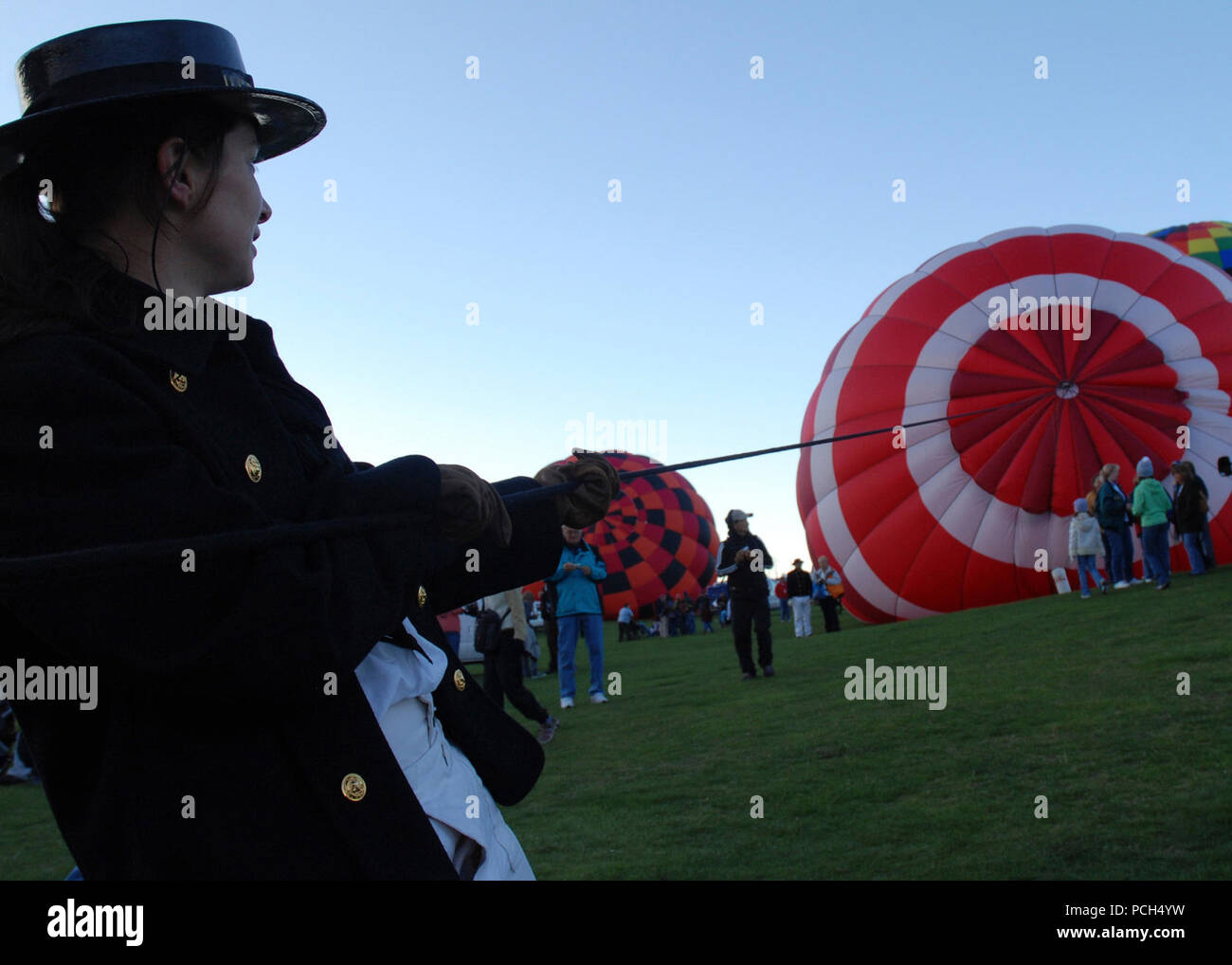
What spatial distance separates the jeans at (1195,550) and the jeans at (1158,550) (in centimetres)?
56

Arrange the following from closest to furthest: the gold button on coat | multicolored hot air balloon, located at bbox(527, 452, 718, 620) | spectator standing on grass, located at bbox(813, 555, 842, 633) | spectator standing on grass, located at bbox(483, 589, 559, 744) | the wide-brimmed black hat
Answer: the gold button on coat
the wide-brimmed black hat
spectator standing on grass, located at bbox(483, 589, 559, 744)
spectator standing on grass, located at bbox(813, 555, 842, 633)
multicolored hot air balloon, located at bbox(527, 452, 718, 620)

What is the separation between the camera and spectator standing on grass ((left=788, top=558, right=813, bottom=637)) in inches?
661

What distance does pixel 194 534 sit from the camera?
1269mm

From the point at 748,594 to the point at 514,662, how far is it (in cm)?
264

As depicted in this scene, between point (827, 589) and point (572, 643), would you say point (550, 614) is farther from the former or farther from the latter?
point (827, 589)

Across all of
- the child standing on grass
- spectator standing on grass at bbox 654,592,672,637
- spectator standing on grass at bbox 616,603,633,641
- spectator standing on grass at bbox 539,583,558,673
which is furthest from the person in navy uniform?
spectator standing on grass at bbox 654,592,672,637

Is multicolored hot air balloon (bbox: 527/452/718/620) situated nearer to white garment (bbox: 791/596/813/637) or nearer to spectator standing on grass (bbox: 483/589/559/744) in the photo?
white garment (bbox: 791/596/813/637)

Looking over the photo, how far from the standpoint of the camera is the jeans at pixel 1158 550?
37.7 ft

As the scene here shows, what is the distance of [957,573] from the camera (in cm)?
1351

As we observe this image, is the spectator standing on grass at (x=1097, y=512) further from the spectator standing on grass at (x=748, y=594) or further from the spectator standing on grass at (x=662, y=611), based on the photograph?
the spectator standing on grass at (x=662, y=611)

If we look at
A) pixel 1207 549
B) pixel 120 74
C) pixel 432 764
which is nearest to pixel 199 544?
pixel 432 764

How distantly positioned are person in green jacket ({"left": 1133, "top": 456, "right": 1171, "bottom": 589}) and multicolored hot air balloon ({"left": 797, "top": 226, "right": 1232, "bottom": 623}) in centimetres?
147
